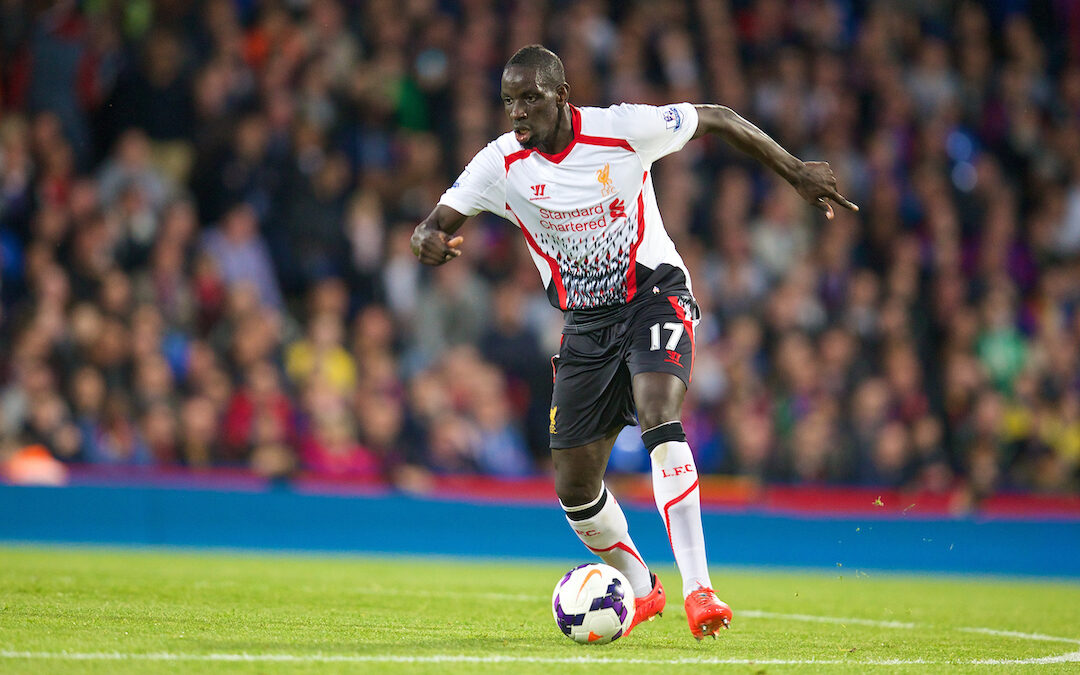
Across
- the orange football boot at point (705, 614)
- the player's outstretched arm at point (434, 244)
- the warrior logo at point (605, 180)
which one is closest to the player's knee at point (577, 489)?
the orange football boot at point (705, 614)

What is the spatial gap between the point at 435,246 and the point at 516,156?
70 centimetres

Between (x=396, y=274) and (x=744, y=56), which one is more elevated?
(x=744, y=56)

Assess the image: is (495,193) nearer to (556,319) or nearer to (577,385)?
(577,385)

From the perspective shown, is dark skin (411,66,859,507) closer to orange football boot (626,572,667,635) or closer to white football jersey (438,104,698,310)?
white football jersey (438,104,698,310)

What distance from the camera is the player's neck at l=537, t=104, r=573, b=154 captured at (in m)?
6.67

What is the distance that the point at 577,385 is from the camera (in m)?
6.68

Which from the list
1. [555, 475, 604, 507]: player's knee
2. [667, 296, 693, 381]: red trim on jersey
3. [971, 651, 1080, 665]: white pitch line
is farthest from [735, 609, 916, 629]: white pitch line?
[667, 296, 693, 381]: red trim on jersey

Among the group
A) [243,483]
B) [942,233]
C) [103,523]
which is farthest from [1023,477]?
[103,523]

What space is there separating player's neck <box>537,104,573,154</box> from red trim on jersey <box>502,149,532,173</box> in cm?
7

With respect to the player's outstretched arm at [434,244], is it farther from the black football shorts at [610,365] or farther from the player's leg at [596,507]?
the player's leg at [596,507]

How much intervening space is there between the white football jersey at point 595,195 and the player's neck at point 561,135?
2 cm

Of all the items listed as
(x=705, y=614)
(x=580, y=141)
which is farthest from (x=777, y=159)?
(x=705, y=614)

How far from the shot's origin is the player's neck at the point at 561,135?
263 inches

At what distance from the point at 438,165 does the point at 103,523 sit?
5204mm
